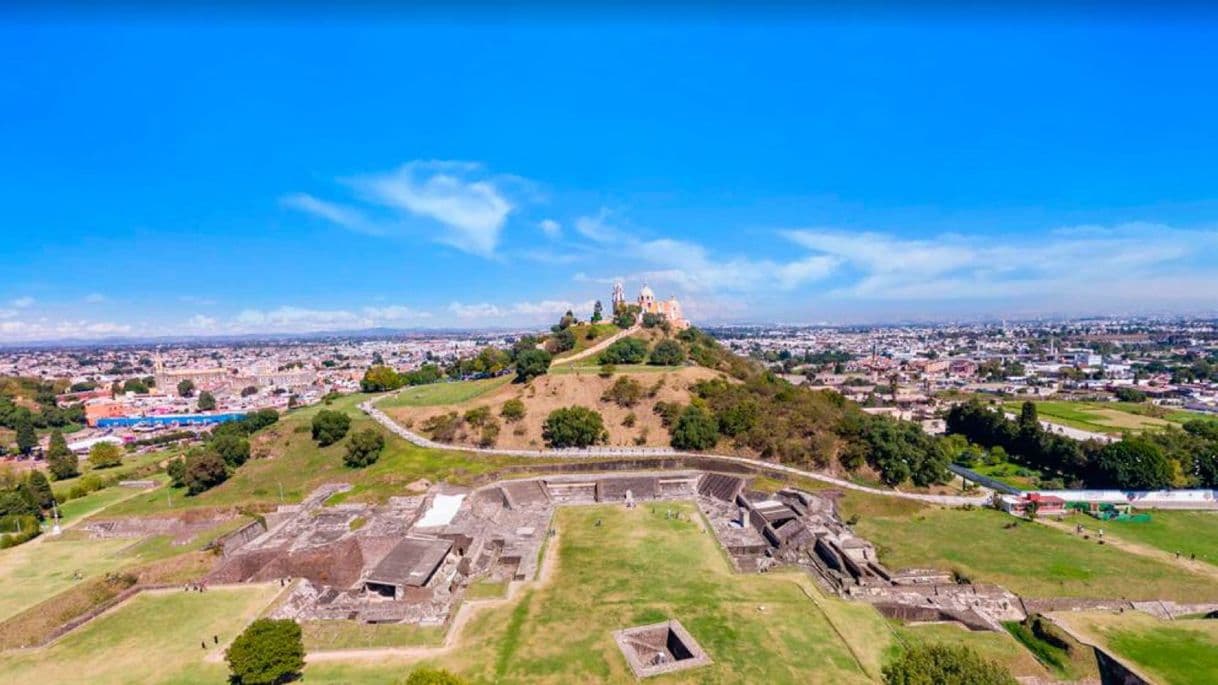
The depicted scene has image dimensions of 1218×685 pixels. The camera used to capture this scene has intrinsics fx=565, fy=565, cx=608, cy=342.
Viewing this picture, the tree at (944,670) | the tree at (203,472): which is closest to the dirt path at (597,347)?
the tree at (203,472)

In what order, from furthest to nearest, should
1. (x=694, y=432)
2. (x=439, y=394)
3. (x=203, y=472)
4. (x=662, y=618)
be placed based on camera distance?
(x=439, y=394) < (x=694, y=432) < (x=203, y=472) < (x=662, y=618)

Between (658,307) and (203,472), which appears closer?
(203,472)

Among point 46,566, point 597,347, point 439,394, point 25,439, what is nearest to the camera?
point 46,566

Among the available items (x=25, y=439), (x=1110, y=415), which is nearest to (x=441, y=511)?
(x=25, y=439)

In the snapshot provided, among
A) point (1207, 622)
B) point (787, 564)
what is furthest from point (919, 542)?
point (1207, 622)

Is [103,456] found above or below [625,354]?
below

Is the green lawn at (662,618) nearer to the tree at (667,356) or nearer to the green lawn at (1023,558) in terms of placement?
the green lawn at (1023,558)

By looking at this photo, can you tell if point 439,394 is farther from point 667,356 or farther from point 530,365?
point 667,356
